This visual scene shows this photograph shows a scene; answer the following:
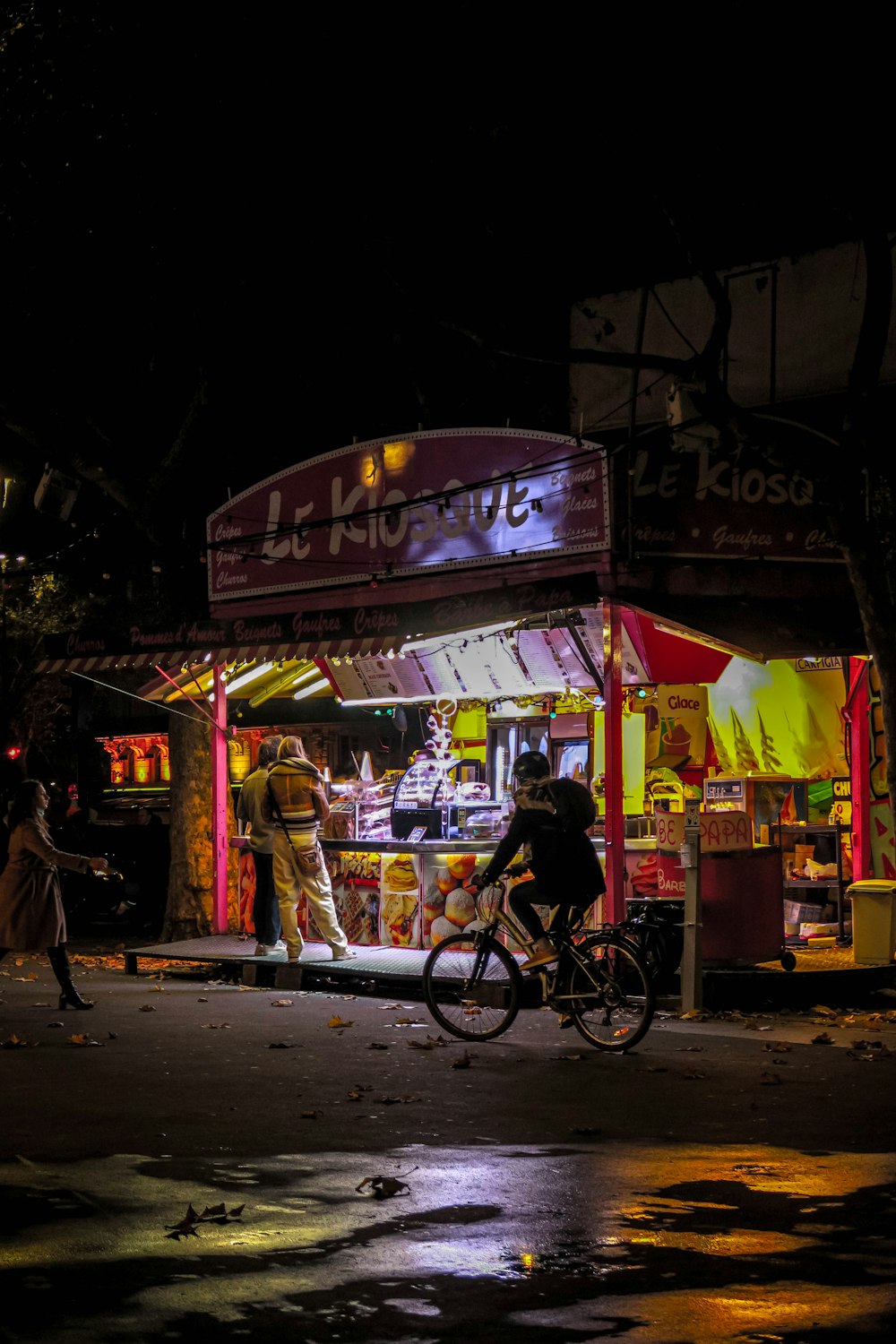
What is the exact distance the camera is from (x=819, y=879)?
54.3 ft

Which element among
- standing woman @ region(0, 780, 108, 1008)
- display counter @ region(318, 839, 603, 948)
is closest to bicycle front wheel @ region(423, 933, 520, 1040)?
display counter @ region(318, 839, 603, 948)

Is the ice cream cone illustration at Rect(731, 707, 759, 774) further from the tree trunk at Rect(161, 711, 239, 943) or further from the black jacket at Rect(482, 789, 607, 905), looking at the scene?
the black jacket at Rect(482, 789, 607, 905)

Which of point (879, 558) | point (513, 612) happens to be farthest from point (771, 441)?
point (513, 612)

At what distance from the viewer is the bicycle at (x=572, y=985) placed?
10.6 m

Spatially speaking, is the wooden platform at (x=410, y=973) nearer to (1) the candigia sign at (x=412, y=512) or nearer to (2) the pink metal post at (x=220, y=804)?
(2) the pink metal post at (x=220, y=804)

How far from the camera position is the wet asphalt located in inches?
194

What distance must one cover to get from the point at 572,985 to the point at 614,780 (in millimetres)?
2941

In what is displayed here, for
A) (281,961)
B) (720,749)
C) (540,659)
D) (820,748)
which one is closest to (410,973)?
(281,961)

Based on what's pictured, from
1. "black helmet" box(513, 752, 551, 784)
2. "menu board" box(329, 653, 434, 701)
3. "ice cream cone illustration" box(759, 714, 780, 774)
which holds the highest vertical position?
"menu board" box(329, 653, 434, 701)

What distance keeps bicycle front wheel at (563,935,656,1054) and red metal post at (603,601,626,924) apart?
2.32m

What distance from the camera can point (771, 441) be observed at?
12703 millimetres

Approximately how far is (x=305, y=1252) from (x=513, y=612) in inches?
342

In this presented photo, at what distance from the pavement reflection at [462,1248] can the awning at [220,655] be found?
8611mm

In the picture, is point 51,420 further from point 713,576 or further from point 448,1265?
point 448,1265
